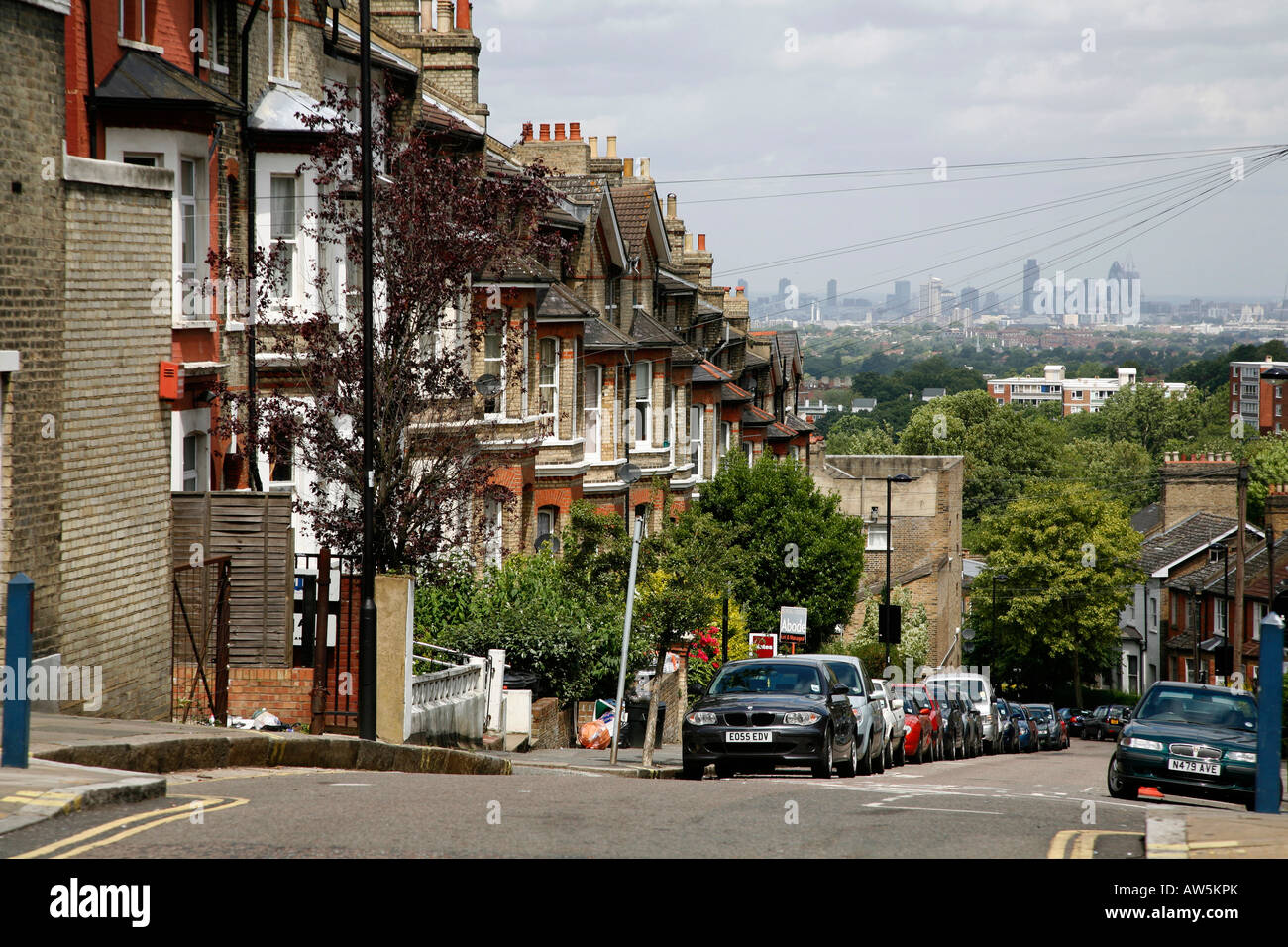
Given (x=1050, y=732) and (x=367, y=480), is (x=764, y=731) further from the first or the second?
(x=1050, y=732)

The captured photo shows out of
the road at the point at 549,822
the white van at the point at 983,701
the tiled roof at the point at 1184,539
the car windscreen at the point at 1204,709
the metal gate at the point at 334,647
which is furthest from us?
the tiled roof at the point at 1184,539

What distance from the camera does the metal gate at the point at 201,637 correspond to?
17703mm

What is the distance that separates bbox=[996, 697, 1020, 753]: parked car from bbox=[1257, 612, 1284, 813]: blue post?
26.1m

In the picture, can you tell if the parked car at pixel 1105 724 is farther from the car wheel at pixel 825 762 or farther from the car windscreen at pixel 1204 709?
the car wheel at pixel 825 762

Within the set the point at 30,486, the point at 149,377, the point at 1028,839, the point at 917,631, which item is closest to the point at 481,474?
the point at 149,377

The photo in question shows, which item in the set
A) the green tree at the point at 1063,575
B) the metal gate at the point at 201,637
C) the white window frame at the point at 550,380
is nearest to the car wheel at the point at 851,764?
the metal gate at the point at 201,637

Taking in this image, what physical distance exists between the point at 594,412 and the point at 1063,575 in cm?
3910

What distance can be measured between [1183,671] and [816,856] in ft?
220

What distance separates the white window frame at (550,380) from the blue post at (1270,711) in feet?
73.6

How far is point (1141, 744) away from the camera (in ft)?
55.8

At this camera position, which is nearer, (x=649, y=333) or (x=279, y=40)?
(x=279, y=40)

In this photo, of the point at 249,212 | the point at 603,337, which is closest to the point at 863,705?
the point at 249,212

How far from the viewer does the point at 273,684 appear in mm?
18547
